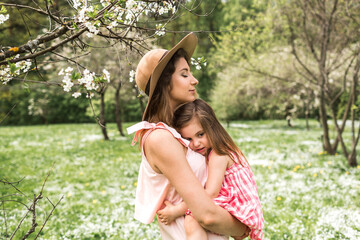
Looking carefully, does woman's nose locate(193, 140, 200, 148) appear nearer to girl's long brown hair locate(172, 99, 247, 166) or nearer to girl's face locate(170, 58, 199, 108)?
girl's long brown hair locate(172, 99, 247, 166)

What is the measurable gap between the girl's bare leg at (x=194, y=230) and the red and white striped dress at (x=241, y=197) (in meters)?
0.18

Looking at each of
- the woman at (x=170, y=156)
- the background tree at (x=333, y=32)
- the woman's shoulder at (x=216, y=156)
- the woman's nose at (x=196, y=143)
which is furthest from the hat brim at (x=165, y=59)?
the background tree at (x=333, y=32)

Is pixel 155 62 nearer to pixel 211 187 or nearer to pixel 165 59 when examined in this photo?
pixel 165 59

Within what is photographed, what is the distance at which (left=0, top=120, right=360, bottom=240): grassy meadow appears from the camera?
5.05m

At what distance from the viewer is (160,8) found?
9.49 feet

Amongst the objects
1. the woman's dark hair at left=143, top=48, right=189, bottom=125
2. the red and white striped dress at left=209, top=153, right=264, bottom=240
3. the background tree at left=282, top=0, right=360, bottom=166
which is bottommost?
the red and white striped dress at left=209, top=153, right=264, bottom=240

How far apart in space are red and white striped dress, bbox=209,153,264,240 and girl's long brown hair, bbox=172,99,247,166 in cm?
9

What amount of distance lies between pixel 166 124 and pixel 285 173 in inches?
286

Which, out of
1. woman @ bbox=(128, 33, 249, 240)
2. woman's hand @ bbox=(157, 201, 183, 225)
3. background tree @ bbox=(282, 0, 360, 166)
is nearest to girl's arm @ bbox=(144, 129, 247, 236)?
woman @ bbox=(128, 33, 249, 240)

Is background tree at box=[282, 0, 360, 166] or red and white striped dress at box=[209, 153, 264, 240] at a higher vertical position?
background tree at box=[282, 0, 360, 166]

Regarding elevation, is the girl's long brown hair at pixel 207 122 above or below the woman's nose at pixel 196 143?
above

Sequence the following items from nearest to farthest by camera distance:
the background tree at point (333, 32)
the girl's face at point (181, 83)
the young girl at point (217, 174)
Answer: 1. the young girl at point (217, 174)
2. the girl's face at point (181, 83)
3. the background tree at point (333, 32)

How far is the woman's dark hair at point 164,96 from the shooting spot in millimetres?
2186

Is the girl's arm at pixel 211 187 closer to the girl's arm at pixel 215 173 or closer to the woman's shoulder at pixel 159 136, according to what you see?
the girl's arm at pixel 215 173
